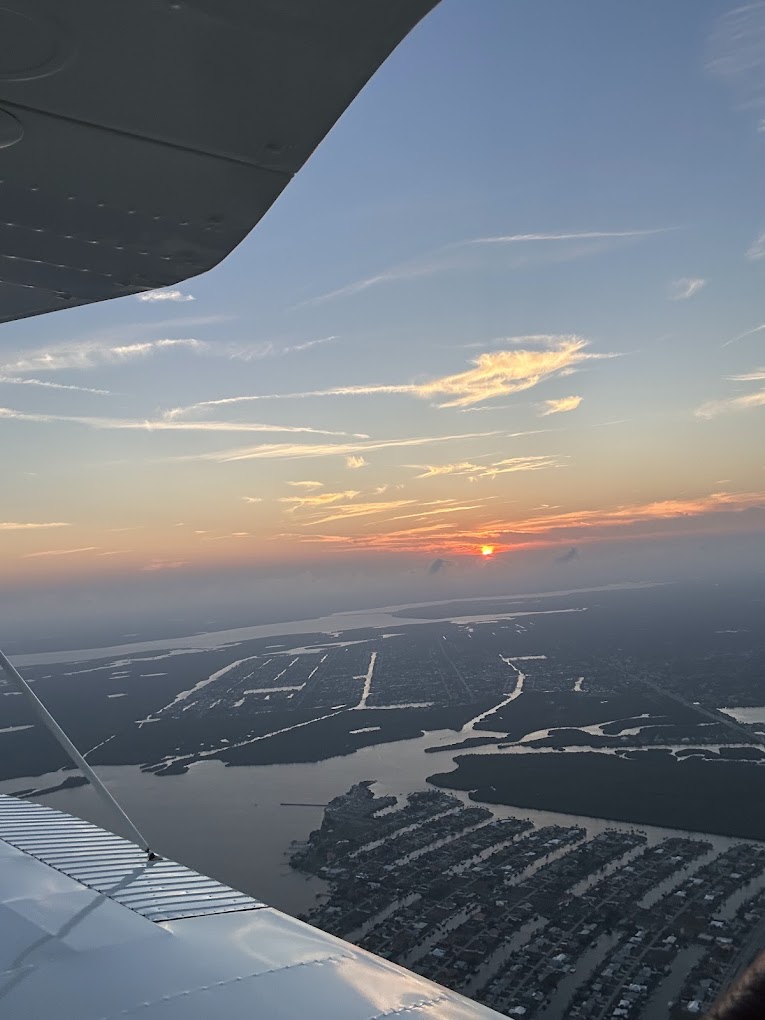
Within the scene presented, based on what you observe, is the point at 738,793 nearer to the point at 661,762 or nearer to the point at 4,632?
the point at 661,762

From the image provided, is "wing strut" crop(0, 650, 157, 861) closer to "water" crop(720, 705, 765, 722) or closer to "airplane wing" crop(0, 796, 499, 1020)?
"airplane wing" crop(0, 796, 499, 1020)

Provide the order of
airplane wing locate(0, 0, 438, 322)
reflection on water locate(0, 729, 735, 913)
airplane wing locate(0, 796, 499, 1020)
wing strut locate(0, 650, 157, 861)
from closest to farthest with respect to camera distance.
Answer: airplane wing locate(0, 0, 438, 322) → airplane wing locate(0, 796, 499, 1020) → wing strut locate(0, 650, 157, 861) → reflection on water locate(0, 729, 735, 913)

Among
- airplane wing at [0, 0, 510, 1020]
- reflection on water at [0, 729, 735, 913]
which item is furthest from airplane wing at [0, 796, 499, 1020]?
reflection on water at [0, 729, 735, 913]

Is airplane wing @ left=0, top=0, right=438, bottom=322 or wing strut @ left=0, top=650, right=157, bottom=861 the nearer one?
airplane wing @ left=0, top=0, right=438, bottom=322

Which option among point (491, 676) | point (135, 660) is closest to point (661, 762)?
point (491, 676)

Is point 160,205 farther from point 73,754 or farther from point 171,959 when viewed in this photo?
point 73,754

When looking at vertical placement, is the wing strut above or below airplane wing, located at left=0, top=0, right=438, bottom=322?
below

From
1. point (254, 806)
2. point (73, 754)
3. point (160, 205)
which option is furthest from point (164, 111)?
point (254, 806)

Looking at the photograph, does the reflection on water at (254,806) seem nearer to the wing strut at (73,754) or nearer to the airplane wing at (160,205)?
the wing strut at (73,754)
